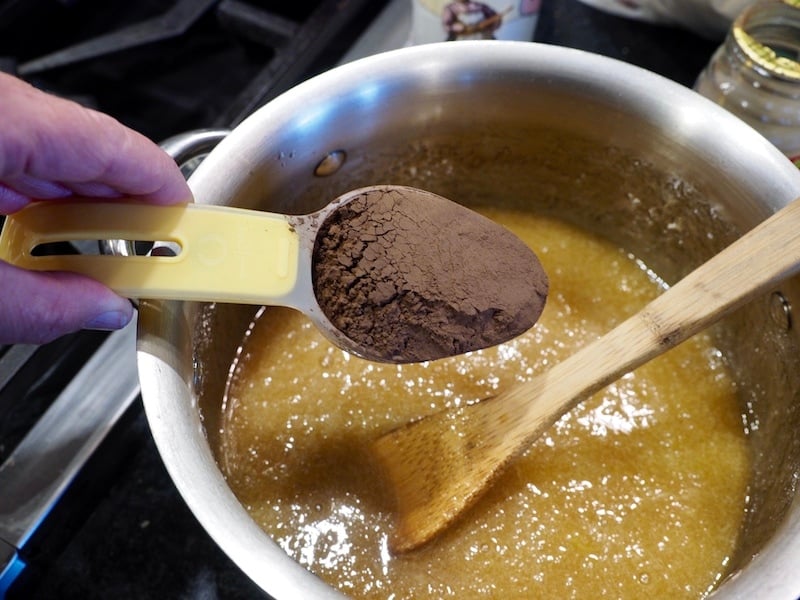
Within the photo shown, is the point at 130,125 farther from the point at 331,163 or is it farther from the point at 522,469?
the point at 522,469

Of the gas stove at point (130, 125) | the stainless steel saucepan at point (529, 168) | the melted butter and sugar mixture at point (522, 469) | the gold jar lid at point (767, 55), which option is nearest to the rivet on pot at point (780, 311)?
the stainless steel saucepan at point (529, 168)

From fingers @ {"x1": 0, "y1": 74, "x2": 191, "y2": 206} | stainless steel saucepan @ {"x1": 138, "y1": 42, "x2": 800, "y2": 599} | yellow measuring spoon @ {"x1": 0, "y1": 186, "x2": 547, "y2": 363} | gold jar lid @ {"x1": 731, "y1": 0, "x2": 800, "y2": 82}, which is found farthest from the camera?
gold jar lid @ {"x1": 731, "y1": 0, "x2": 800, "y2": 82}

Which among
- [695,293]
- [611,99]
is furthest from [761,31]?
[695,293]

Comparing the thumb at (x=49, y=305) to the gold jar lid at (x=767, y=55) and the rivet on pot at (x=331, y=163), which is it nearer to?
the rivet on pot at (x=331, y=163)

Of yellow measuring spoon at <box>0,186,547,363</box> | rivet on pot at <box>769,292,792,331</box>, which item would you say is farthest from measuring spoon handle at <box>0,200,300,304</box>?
rivet on pot at <box>769,292,792,331</box>

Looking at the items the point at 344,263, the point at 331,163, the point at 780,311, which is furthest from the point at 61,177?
the point at 780,311

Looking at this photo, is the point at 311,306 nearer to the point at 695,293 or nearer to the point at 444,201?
the point at 444,201

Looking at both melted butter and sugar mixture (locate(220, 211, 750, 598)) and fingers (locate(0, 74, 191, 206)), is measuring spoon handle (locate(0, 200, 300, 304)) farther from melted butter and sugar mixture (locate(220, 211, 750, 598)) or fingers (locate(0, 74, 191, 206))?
melted butter and sugar mixture (locate(220, 211, 750, 598))
